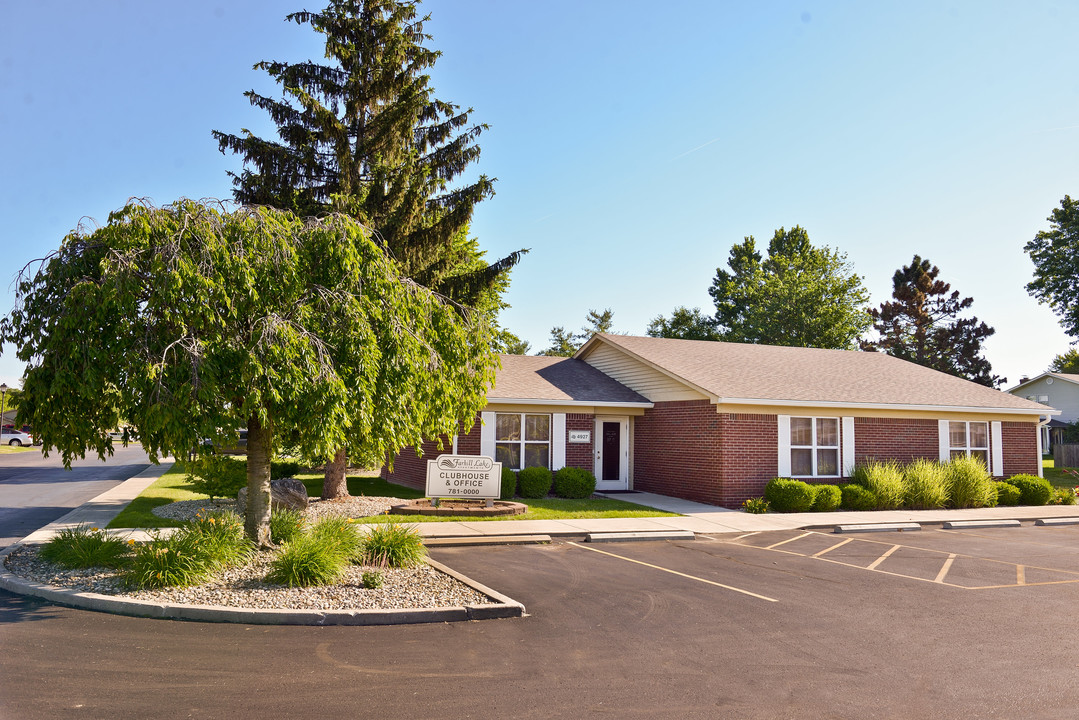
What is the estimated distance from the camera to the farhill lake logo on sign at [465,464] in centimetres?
1628

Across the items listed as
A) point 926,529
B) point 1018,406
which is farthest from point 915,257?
point 926,529

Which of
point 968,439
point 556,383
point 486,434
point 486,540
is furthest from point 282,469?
point 968,439

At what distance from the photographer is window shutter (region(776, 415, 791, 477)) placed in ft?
64.4

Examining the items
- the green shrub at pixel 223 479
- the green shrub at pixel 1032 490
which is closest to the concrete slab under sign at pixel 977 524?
the green shrub at pixel 1032 490

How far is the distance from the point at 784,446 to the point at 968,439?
686 cm

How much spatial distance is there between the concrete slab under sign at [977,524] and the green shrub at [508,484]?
32.7 ft

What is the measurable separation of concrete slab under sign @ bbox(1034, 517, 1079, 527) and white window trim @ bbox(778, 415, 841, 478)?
4418 mm

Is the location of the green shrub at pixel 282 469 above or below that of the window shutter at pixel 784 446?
below

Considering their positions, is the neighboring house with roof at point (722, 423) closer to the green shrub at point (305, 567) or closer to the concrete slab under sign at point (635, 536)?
the concrete slab under sign at point (635, 536)

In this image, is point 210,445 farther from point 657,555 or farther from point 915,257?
point 915,257

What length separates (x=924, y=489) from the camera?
19.5 m

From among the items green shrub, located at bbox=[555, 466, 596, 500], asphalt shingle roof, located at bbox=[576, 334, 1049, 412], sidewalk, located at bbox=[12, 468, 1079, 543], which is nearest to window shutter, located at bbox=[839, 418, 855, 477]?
asphalt shingle roof, located at bbox=[576, 334, 1049, 412]

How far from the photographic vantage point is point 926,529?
54.3 feet

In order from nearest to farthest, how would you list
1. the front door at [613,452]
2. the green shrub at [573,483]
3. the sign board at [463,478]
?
the sign board at [463,478], the green shrub at [573,483], the front door at [613,452]
